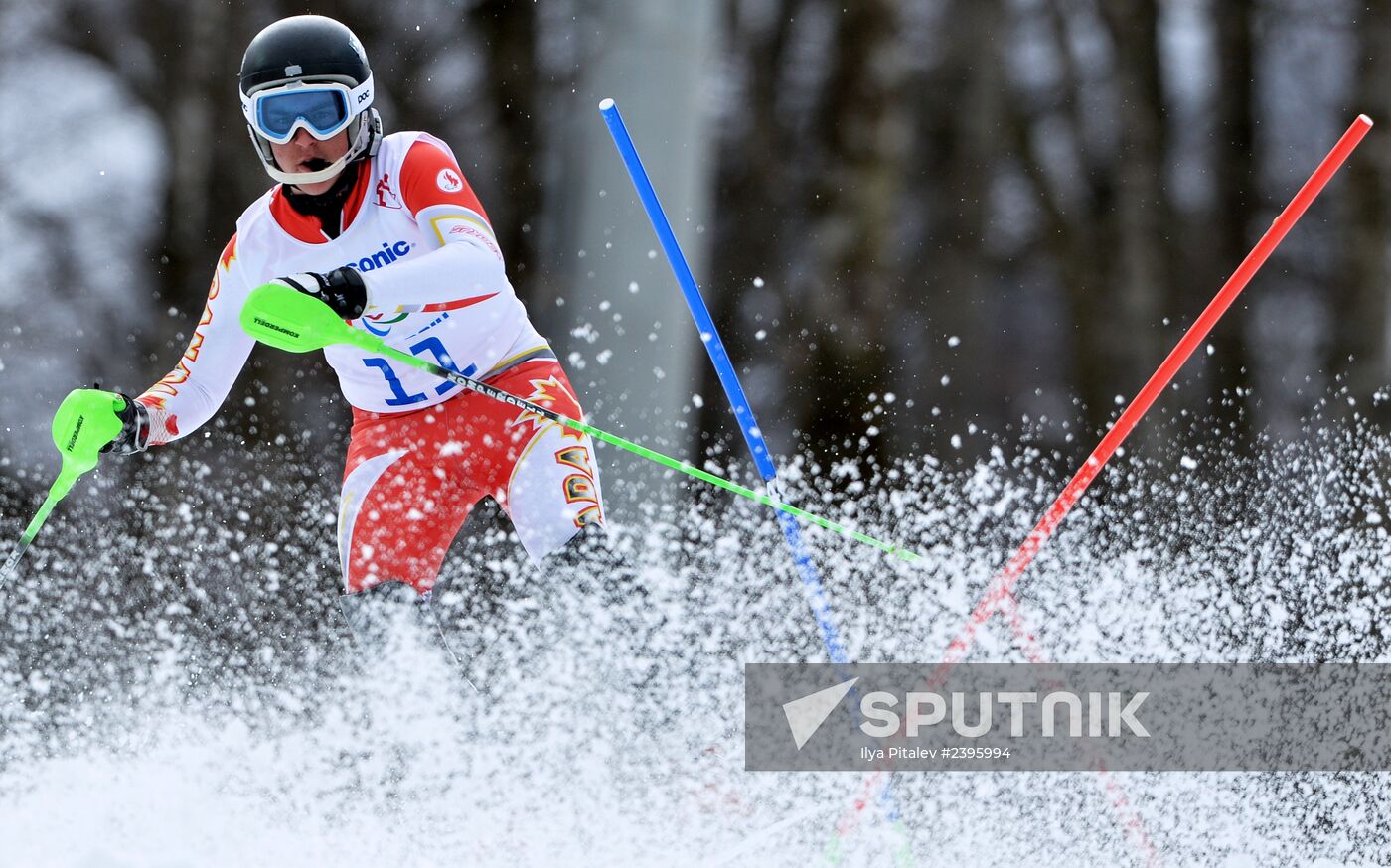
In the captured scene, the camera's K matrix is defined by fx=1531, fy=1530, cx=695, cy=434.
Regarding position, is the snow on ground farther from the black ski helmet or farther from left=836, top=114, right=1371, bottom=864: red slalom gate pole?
the black ski helmet

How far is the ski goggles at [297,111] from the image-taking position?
3.37 metres

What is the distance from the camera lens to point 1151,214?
13211 mm

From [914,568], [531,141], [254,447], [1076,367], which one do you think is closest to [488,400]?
[914,568]

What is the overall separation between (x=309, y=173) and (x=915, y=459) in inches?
335

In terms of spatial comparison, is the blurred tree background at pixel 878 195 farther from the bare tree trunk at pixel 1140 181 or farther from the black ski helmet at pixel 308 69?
the black ski helmet at pixel 308 69

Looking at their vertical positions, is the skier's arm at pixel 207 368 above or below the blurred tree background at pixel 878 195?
Result: below

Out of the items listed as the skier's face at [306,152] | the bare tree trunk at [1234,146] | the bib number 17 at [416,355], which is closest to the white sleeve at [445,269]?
the bib number 17 at [416,355]

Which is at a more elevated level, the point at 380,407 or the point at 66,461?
the point at 380,407

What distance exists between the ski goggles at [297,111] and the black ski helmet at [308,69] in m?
0.01

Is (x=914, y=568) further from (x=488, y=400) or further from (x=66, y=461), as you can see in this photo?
(x=66, y=461)

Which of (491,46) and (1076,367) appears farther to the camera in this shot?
(1076,367)

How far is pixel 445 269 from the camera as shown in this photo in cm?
328

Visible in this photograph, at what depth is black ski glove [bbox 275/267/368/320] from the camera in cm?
315

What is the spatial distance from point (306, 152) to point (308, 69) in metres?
0.18
